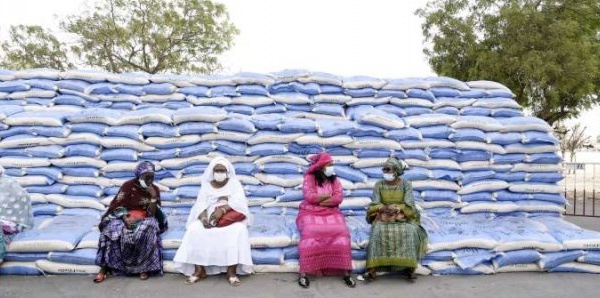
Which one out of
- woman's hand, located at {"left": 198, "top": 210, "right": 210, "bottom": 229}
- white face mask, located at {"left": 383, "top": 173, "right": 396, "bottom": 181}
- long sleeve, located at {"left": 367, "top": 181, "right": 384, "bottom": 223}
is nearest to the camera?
woman's hand, located at {"left": 198, "top": 210, "right": 210, "bottom": 229}

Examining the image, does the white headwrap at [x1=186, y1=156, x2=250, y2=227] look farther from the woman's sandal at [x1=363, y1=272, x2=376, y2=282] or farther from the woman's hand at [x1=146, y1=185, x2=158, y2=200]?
the woman's sandal at [x1=363, y1=272, x2=376, y2=282]

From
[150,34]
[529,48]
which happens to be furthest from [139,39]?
[529,48]

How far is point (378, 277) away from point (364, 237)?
39cm

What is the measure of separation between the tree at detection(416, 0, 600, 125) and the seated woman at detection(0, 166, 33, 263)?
10973 millimetres

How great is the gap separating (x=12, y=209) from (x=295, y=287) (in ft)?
9.12

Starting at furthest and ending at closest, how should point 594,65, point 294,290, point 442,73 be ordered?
point 442,73
point 594,65
point 294,290

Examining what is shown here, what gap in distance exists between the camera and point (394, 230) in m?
4.08

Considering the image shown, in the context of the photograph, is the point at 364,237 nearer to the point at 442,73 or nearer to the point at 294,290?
the point at 294,290

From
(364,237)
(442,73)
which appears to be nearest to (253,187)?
(364,237)

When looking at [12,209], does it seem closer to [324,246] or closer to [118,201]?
[118,201]

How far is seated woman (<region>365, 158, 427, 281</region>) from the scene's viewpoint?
403cm

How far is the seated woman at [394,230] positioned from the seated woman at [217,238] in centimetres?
118

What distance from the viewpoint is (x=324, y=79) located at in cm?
581

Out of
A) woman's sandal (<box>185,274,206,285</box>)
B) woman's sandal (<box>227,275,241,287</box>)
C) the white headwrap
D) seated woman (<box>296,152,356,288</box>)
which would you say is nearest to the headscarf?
seated woman (<box>296,152,356,288</box>)
